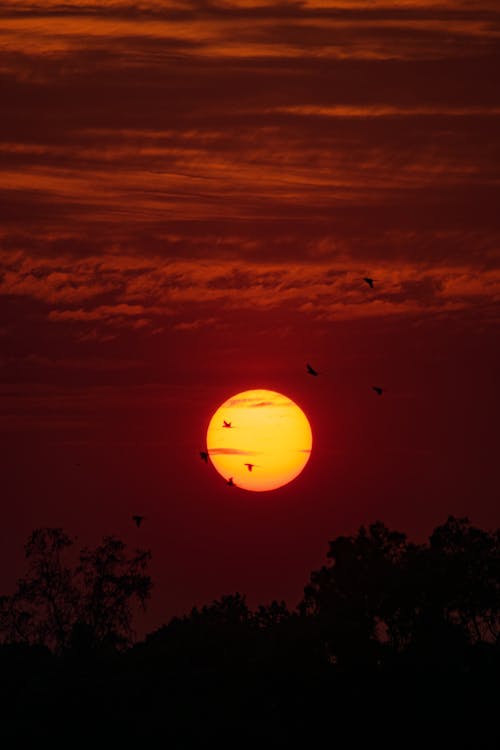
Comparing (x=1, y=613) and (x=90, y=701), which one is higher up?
(x=1, y=613)

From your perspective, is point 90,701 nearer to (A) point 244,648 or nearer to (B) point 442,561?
(A) point 244,648

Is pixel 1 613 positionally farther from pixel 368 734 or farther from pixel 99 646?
pixel 368 734

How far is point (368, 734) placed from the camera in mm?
67375

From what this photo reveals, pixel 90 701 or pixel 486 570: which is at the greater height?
pixel 486 570

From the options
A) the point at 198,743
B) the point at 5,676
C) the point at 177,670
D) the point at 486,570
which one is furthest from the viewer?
the point at 486,570

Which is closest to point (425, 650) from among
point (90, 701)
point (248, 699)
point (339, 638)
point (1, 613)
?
point (339, 638)

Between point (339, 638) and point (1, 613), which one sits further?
point (1, 613)

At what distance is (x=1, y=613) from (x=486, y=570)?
28061 mm

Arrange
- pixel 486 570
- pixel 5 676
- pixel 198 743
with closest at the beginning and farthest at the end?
pixel 198 743, pixel 5 676, pixel 486 570

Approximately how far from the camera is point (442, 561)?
86250 mm

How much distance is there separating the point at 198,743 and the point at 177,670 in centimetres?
577

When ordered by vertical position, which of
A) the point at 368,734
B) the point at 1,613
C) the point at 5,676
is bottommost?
the point at 368,734

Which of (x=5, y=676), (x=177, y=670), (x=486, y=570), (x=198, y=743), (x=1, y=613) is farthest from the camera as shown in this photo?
(x=1, y=613)

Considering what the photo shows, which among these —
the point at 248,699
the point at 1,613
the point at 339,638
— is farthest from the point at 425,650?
the point at 1,613
